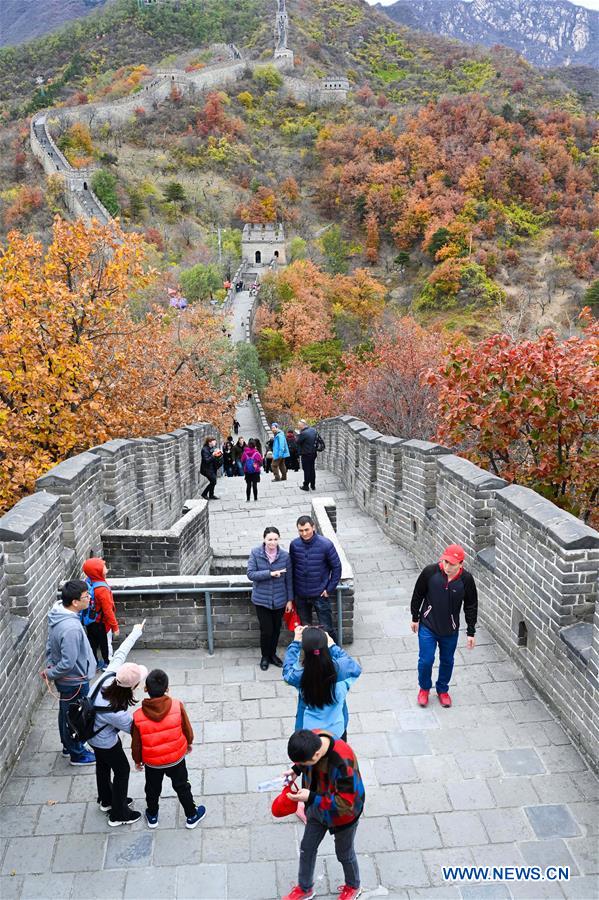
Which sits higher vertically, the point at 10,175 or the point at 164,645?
the point at 10,175

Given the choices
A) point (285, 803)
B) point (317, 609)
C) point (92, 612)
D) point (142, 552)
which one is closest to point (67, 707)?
point (92, 612)

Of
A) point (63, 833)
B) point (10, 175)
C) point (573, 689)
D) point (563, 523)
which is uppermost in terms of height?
point (10, 175)

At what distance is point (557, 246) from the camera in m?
59.2

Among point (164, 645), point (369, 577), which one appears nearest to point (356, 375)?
point (369, 577)

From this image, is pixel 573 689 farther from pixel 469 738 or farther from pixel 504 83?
pixel 504 83

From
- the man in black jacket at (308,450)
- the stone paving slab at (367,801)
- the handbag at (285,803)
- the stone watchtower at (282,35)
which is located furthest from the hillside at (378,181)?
the handbag at (285,803)

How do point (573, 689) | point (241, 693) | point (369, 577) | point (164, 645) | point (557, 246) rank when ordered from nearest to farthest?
1. point (573, 689)
2. point (241, 693)
3. point (164, 645)
4. point (369, 577)
5. point (557, 246)

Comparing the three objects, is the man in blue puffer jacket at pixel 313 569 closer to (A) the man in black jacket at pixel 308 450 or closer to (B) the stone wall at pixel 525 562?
(B) the stone wall at pixel 525 562

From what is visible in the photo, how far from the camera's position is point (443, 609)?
5.33 m

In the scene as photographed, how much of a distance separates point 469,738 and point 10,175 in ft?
268

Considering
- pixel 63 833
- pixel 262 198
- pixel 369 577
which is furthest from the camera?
pixel 262 198

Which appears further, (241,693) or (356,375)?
(356,375)

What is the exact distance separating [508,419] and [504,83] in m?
98.1

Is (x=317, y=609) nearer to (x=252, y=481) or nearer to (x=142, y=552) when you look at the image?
(x=142, y=552)
